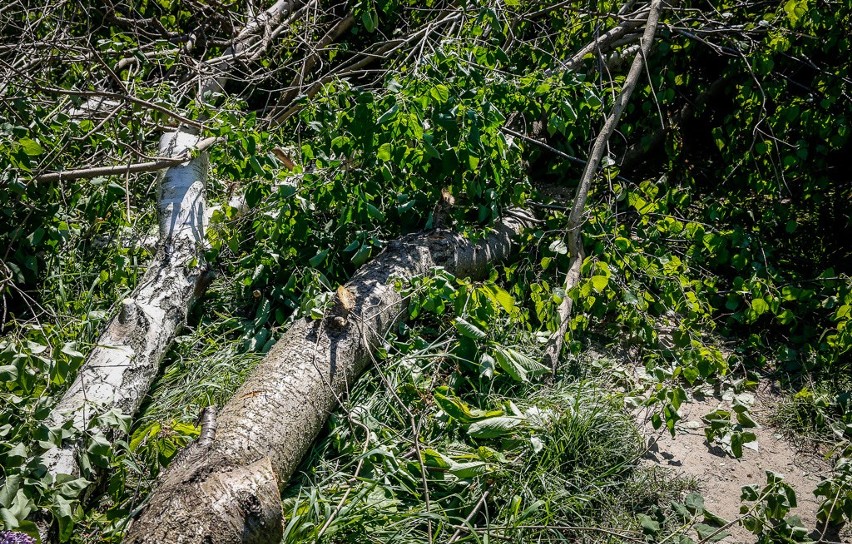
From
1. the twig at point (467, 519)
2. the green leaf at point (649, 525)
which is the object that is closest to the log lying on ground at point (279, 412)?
the twig at point (467, 519)

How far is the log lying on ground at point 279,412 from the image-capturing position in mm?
2182

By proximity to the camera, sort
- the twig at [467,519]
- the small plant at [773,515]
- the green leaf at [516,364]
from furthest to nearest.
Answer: the green leaf at [516,364] < the small plant at [773,515] < the twig at [467,519]

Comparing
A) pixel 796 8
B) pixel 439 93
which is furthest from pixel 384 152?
pixel 796 8

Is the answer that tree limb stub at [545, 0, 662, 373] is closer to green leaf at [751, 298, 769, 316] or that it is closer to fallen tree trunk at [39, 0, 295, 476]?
green leaf at [751, 298, 769, 316]

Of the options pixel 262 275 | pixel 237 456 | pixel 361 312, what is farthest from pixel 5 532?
pixel 262 275

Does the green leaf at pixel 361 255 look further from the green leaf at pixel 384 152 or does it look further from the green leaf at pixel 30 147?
the green leaf at pixel 30 147

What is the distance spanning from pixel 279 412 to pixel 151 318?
0.98 m

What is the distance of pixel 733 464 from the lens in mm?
3066

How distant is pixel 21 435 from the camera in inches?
97.2

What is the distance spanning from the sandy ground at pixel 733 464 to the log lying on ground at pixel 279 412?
123cm

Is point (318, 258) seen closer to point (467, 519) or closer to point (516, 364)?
point (516, 364)

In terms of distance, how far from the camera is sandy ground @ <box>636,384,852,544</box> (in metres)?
2.84

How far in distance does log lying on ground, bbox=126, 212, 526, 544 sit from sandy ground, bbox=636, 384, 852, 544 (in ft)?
4.05

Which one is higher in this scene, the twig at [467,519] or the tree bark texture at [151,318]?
the tree bark texture at [151,318]
